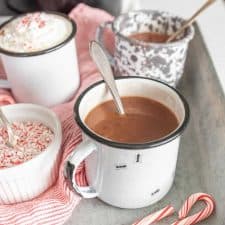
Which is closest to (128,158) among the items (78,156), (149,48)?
(78,156)

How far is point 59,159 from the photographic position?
445mm

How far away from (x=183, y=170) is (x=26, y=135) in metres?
0.16

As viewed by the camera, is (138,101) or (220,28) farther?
(220,28)

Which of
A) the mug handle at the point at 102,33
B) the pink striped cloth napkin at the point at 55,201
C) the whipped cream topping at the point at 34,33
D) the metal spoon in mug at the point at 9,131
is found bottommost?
the pink striped cloth napkin at the point at 55,201

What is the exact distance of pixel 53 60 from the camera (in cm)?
49

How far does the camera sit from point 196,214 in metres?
0.41

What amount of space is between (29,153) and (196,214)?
0.16 metres

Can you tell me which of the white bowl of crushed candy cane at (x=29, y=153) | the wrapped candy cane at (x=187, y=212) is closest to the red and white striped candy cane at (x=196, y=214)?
the wrapped candy cane at (x=187, y=212)

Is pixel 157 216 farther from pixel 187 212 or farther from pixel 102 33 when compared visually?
pixel 102 33

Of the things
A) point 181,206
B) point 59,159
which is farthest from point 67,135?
point 181,206

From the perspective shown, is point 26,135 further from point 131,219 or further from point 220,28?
point 220,28

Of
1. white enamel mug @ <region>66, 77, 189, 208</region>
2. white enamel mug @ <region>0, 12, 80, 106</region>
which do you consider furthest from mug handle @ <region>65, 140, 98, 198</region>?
white enamel mug @ <region>0, 12, 80, 106</region>

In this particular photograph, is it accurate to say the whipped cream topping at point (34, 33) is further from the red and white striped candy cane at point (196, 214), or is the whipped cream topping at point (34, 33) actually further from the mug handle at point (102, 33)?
the red and white striped candy cane at point (196, 214)

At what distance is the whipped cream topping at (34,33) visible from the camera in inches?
19.3
